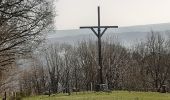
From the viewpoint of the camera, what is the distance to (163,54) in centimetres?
8669

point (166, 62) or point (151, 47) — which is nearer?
point (166, 62)

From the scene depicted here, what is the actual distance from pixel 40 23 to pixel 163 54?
6458 cm

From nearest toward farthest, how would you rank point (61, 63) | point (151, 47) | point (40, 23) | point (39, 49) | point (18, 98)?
1. point (40, 23)
2. point (39, 49)
3. point (18, 98)
4. point (151, 47)
5. point (61, 63)

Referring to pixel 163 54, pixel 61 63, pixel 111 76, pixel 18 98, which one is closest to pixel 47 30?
pixel 18 98

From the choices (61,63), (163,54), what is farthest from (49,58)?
(163,54)

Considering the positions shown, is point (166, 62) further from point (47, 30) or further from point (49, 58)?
point (47, 30)

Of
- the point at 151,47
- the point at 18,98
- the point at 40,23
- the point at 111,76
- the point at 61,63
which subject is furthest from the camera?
the point at 61,63

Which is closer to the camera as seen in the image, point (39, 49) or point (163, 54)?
point (39, 49)

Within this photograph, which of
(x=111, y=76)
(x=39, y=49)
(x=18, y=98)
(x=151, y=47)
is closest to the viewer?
(x=39, y=49)

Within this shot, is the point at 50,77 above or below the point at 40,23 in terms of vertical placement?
below

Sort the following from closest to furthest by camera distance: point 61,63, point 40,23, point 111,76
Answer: point 40,23, point 111,76, point 61,63

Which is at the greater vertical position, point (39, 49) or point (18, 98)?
point (39, 49)

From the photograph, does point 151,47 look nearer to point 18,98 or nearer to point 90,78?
point 90,78

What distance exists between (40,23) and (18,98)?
42.5 feet
